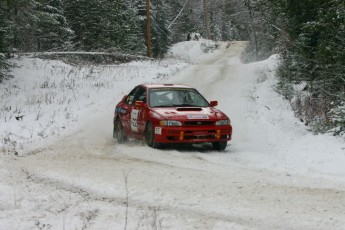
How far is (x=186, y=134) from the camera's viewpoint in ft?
31.9

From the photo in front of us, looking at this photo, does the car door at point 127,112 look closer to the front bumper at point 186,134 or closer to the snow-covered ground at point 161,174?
the snow-covered ground at point 161,174

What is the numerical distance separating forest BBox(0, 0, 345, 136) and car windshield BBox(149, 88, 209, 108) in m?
2.92

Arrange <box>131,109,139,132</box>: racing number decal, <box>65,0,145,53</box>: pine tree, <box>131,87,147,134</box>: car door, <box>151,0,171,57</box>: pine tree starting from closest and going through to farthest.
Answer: <box>131,87,147,134</box>: car door, <box>131,109,139,132</box>: racing number decal, <box>65,0,145,53</box>: pine tree, <box>151,0,171,57</box>: pine tree

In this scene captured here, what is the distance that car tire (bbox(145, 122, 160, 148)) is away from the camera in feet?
32.2

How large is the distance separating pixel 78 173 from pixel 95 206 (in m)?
1.97

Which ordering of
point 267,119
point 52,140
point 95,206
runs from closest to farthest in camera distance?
point 95,206 → point 52,140 → point 267,119

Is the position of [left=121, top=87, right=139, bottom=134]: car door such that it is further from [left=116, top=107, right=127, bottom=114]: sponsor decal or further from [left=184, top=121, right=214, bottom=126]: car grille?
[left=184, top=121, right=214, bottom=126]: car grille

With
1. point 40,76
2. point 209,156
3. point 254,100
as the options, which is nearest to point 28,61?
point 40,76

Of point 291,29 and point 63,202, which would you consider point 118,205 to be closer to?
point 63,202

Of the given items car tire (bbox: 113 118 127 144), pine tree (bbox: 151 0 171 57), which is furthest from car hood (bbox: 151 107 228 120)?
pine tree (bbox: 151 0 171 57)

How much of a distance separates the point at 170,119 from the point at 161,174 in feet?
8.91

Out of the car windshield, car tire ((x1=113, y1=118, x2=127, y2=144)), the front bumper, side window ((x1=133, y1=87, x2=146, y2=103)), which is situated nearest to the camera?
the front bumper

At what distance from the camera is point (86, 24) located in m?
32.8

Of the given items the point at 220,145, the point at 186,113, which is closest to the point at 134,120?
the point at 186,113
